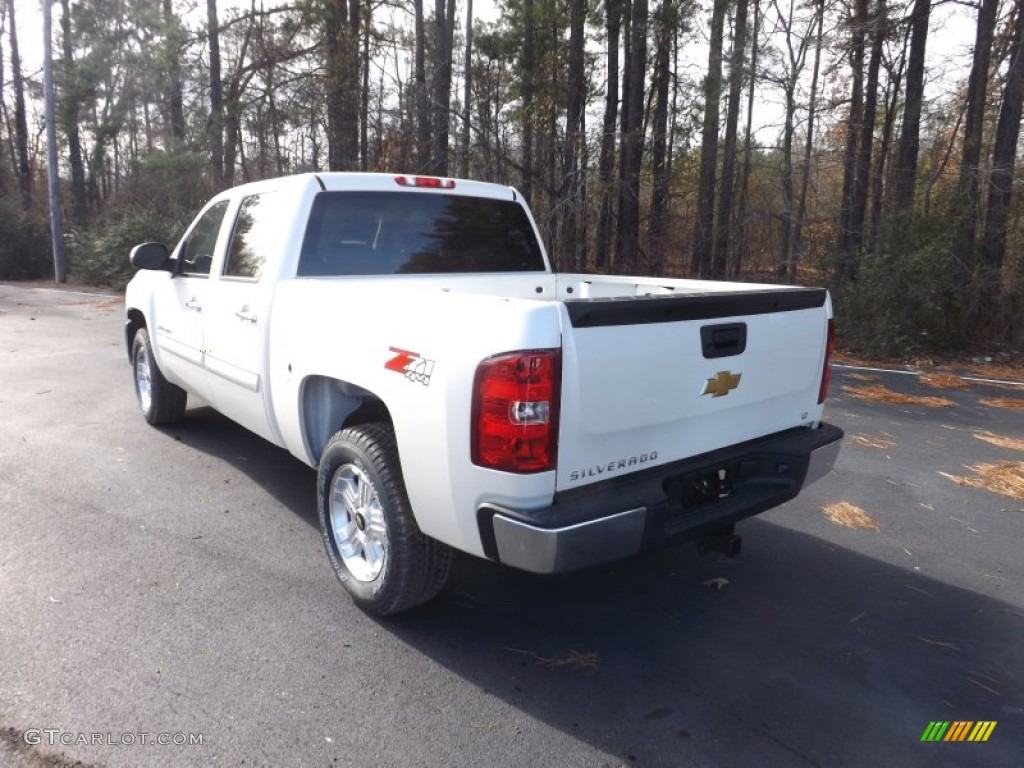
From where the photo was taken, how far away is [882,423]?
267 inches

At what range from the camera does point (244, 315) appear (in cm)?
403

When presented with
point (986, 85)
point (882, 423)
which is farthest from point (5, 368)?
point (986, 85)

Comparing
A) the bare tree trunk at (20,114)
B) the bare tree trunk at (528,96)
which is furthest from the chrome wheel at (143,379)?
the bare tree trunk at (20,114)

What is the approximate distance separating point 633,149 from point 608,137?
71 centimetres

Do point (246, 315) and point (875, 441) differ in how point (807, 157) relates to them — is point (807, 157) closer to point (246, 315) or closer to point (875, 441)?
point (875, 441)

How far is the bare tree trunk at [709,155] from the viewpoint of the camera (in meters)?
16.5

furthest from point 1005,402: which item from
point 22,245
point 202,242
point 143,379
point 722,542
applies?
point 22,245

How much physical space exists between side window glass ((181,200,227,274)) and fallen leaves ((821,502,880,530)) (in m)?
4.26

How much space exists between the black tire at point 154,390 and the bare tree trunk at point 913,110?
40.8ft

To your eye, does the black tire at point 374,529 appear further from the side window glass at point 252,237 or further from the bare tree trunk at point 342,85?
the bare tree trunk at point 342,85

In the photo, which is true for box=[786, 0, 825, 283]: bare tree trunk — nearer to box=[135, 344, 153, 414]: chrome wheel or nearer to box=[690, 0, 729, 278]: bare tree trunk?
box=[690, 0, 729, 278]: bare tree trunk

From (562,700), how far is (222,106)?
2594cm

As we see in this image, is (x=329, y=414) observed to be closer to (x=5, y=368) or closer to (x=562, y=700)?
(x=562, y=700)

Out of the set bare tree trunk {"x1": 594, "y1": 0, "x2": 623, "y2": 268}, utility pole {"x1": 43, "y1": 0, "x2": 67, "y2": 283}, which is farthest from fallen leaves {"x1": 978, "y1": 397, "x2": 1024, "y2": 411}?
utility pole {"x1": 43, "y1": 0, "x2": 67, "y2": 283}
